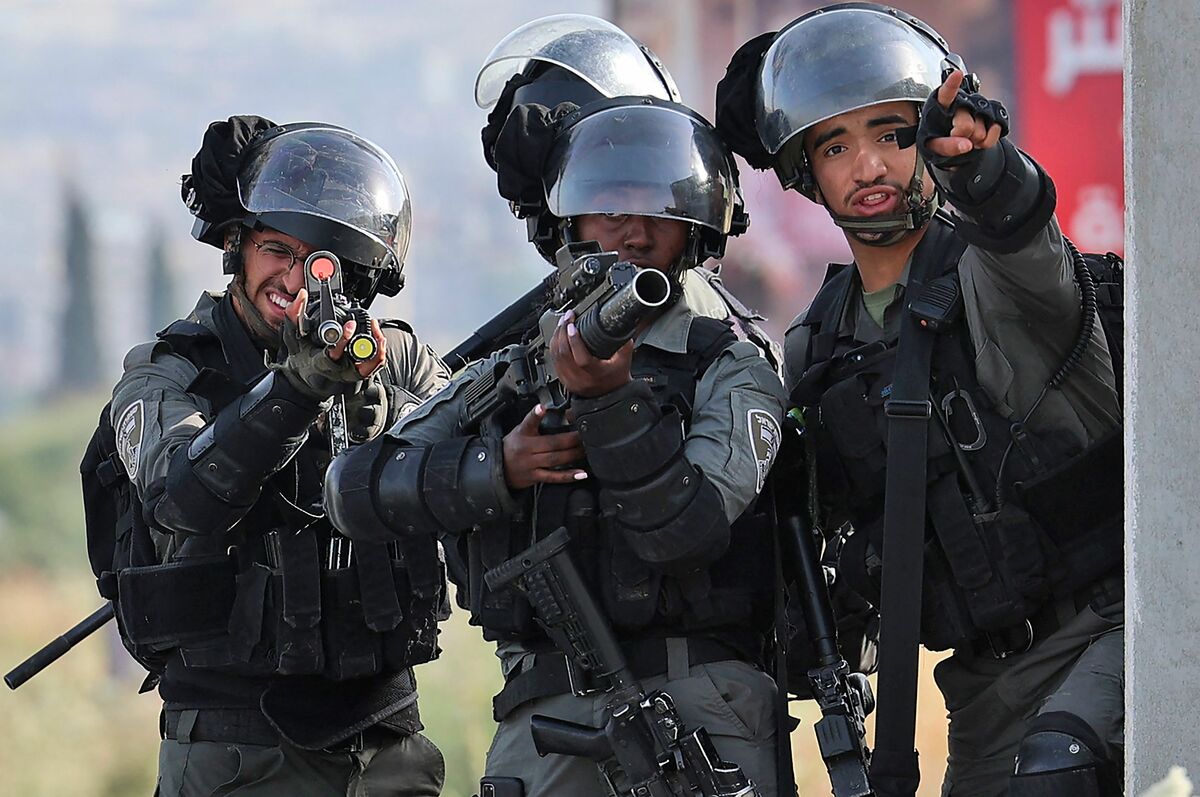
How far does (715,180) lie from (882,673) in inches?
45.8

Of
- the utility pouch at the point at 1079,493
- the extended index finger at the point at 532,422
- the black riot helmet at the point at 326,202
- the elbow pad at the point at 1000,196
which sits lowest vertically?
the utility pouch at the point at 1079,493

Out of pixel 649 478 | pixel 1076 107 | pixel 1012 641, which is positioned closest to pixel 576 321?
pixel 649 478

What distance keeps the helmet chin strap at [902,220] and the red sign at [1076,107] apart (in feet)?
25.5

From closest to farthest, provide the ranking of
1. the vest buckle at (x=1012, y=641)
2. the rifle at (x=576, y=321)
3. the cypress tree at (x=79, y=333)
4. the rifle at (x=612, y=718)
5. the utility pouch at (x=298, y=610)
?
the rifle at (x=576, y=321), the rifle at (x=612, y=718), the vest buckle at (x=1012, y=641), the utility pouch at (x=298, y=610), the cypress tree at (x=79, y=333)

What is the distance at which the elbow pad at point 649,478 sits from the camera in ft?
11.1

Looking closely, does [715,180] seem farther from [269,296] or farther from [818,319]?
[269,296]

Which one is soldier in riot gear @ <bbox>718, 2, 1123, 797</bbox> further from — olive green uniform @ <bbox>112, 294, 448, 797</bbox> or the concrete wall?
olive green uniform @ <bbox>112, 294, 448, 797</bbox>

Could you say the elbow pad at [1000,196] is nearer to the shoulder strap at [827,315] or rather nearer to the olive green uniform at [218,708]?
the shoulder strap at [827,315]

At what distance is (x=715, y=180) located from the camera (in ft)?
13.1

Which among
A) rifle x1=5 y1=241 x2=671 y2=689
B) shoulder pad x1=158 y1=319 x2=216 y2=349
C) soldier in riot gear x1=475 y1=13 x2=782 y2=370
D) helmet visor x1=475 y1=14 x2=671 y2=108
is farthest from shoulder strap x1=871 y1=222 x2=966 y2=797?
shoulder pad x1=158 y1=319 x2=216 y2=349

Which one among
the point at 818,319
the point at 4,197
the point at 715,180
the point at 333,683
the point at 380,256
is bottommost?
the point at 333,683

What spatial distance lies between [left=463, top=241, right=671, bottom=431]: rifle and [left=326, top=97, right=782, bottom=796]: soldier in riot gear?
0.04 m

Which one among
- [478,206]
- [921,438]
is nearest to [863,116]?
[921,438]

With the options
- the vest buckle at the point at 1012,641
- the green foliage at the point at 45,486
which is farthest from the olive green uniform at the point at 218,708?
the green foliage at the point at 45,486
